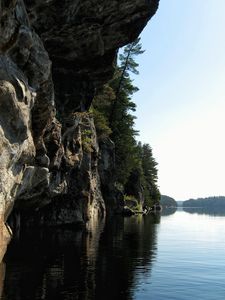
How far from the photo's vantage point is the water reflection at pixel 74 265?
1895 centimetres

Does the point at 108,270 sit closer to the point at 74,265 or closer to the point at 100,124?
the point at 74,265

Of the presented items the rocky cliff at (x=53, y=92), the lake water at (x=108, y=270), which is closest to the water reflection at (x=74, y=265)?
the lake water at (x=108, y=270)

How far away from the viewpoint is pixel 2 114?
22.6 metres

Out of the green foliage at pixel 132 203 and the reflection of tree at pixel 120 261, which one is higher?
the green foliage at pixel 132 203

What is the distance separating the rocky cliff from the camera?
2319cm

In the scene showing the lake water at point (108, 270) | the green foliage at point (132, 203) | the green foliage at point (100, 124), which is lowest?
the lake water at point (108, 270)

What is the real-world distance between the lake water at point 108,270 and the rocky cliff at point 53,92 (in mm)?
3643

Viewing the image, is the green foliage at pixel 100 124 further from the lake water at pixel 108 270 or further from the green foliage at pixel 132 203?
the lake water at pixel 108 270

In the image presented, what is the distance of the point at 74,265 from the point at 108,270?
→ 2.33 meters

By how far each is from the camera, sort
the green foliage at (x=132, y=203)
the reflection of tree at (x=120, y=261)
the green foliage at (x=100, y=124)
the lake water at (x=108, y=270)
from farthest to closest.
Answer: the green foliage at (x=132, y=203), the green foliage at (x=100, y=124), the reflection of tree at (x=120, y=261), the lake water at (x=108, y=270)

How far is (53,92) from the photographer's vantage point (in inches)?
1219

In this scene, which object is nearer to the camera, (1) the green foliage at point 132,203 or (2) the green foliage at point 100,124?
(2) the green foliage at point 100,124

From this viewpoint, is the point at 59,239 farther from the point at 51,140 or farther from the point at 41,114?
the point at 41,114

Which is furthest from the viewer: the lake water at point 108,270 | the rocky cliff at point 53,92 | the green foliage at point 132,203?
the green foliage at point 132,203
